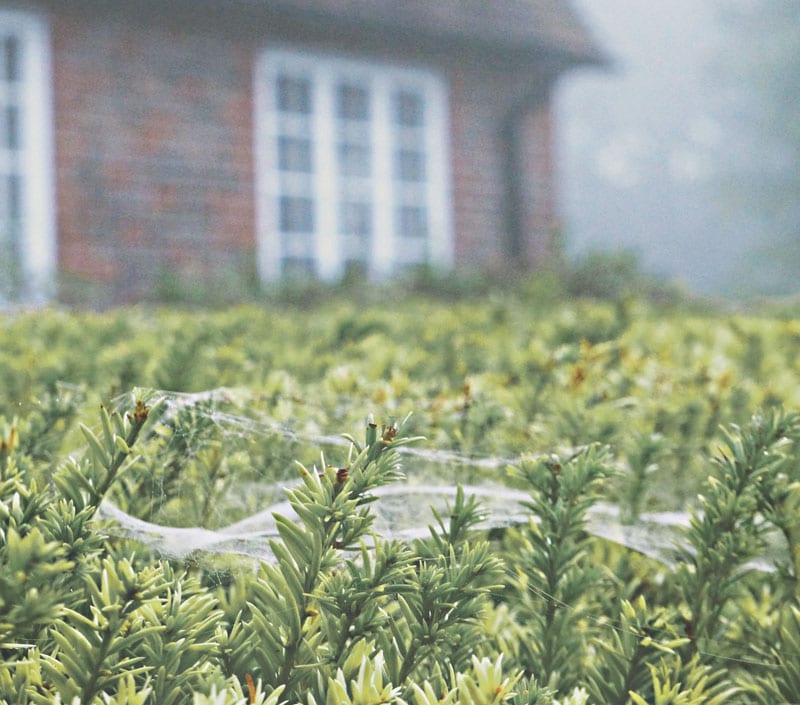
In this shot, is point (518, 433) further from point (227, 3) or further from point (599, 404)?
point (227, 3)

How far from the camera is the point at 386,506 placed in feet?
4.01

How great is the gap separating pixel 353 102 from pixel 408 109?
0.71m

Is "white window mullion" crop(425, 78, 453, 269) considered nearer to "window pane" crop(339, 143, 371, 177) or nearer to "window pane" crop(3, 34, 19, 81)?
"window pane" crop(339, 143, 371, 177)

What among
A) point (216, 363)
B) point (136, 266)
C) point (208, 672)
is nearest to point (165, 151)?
point (136, 266)

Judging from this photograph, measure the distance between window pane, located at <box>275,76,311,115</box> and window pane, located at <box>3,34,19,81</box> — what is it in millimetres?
2891

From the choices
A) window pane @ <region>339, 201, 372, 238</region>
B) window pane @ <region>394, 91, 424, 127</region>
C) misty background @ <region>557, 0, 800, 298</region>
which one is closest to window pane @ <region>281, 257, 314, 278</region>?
window pane @ <region>339, 201, 372, 238</region>

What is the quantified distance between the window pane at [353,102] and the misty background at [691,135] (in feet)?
121

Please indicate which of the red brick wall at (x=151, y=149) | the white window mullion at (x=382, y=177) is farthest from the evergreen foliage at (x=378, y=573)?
the white window mullion at (x=382, y=177)

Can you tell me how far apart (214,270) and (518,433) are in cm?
835

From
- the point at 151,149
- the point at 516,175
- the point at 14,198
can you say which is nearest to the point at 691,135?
the point at 516,175

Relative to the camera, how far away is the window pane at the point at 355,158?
11148 millimetres

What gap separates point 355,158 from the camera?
11.2m

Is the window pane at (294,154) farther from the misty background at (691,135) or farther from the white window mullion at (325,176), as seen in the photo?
the misty background at (691,135)

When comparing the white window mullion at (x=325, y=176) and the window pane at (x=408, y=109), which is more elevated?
the window pane at (x=408, y=109)
